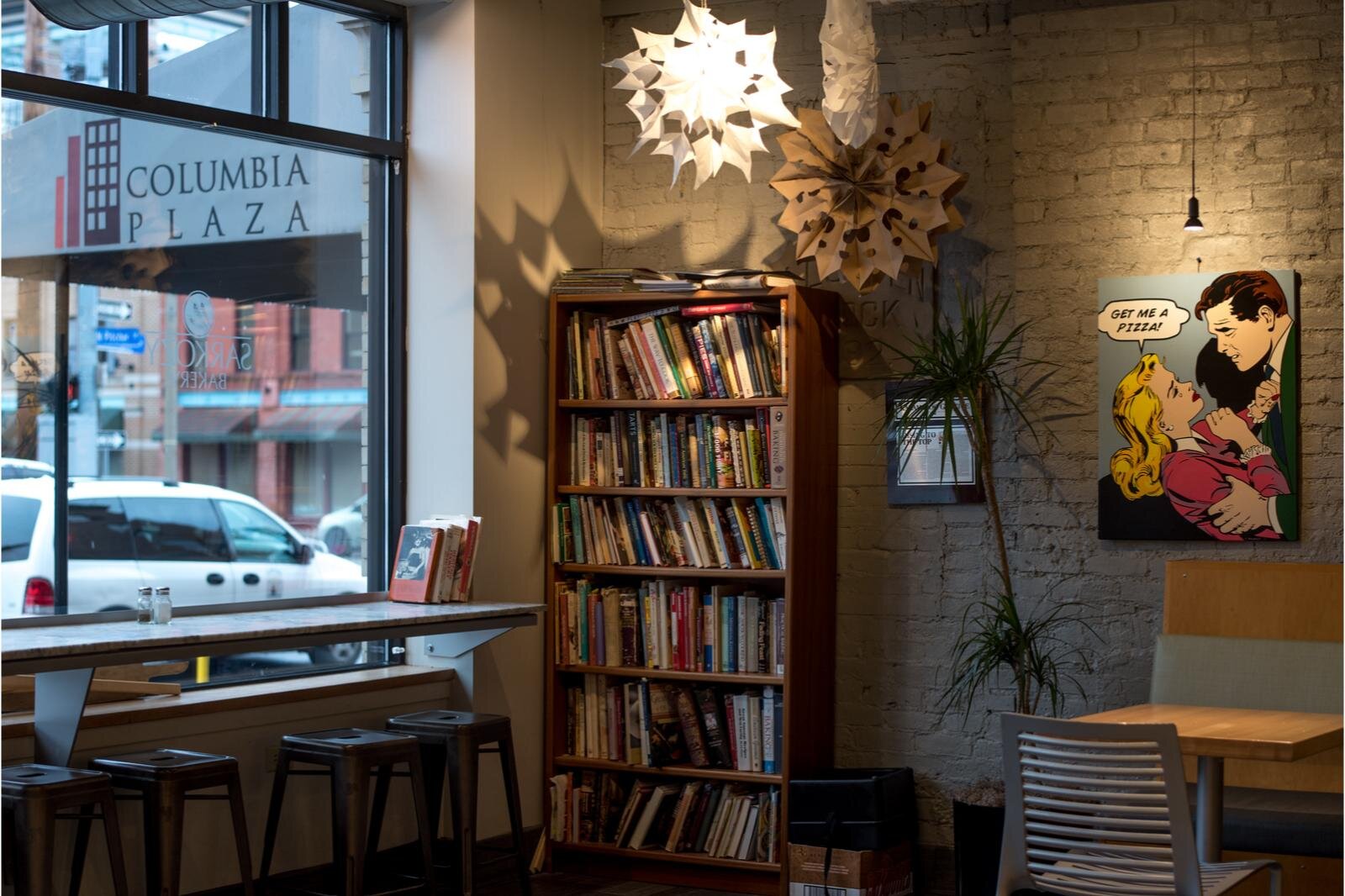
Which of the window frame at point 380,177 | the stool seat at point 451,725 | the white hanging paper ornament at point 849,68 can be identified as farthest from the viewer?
the window frame at point 380,177

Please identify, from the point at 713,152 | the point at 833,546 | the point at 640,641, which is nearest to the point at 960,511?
the point at 833,546

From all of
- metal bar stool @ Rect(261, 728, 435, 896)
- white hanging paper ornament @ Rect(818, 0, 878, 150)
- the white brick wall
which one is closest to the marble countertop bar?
metal bar stool @ Rect(261, 728, 435, 896)

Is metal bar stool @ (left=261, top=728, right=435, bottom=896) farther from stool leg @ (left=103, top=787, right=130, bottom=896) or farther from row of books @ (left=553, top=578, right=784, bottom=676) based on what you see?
row of books @ (left=553, top=578, right=784, bottom=676)

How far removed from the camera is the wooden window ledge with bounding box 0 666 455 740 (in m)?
4.20

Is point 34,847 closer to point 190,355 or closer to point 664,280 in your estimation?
point 190,355

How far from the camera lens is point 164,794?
3822 millimetres

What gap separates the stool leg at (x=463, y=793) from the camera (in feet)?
→ 15.1

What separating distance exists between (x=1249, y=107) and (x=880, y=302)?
139cm

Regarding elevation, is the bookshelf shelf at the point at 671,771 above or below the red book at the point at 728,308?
below

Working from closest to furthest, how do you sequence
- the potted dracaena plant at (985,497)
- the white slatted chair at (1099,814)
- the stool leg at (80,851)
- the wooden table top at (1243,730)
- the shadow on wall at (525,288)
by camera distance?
the white slatted chair at (1099,814), the wooden table top at (1243,730), the stool leg at (80,851), the potted dracaena plant at (985,497), the shadow on wall at (525,288)

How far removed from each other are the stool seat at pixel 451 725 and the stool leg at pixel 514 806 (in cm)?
5

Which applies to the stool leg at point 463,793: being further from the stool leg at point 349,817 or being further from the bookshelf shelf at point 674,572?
the bookshelf shelf at point 674,572

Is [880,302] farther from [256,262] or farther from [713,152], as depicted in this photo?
[256,262]

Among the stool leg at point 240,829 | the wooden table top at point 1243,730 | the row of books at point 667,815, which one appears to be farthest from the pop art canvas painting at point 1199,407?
the stool leg at point 240,829
